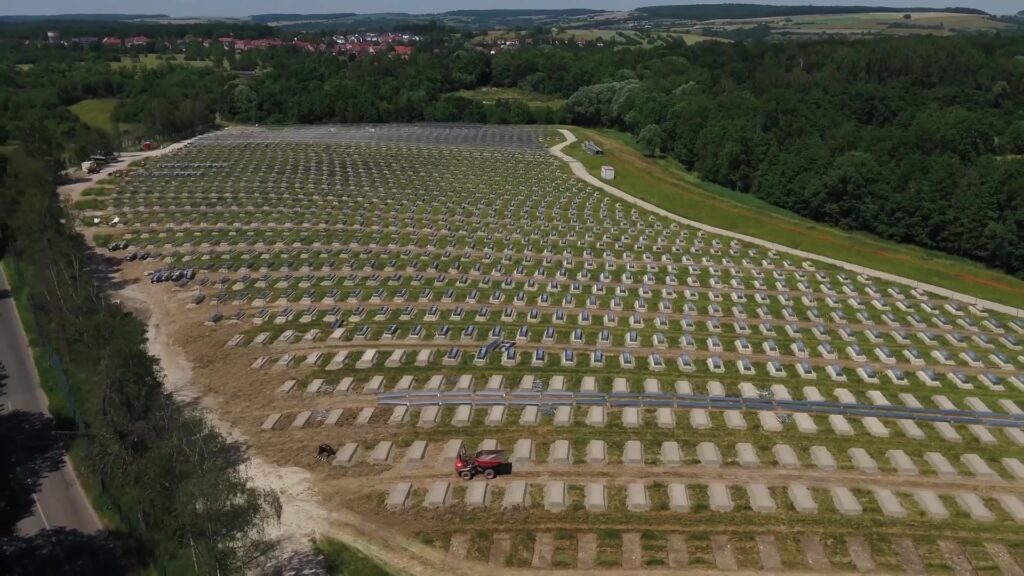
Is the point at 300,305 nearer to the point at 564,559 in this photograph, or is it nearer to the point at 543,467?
the point at 543,467

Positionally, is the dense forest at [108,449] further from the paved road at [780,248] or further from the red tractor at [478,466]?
the paved road at [780,248]

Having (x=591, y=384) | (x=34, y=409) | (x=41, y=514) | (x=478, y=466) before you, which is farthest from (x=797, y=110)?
(x=41, y=514)

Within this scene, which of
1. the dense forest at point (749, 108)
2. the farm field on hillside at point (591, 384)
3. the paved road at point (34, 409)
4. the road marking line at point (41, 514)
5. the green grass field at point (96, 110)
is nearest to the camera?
the farm field on hillside at point (591, 384)

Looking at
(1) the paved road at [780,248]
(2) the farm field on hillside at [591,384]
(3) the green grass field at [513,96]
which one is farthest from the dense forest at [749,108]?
(2) the farm field on hillside at [591,384]

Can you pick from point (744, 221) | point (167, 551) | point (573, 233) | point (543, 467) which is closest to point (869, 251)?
point (744, 221)

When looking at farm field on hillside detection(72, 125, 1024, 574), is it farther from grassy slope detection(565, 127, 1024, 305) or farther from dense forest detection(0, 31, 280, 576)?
grassy slope detection(565, 127, 1024, 305)

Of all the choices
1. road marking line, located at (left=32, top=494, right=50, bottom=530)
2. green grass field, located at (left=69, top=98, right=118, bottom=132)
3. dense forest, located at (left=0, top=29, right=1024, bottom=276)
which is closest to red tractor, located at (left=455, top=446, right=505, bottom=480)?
road marking line, located at (left=32, top=494, right=50, bottom=530)
